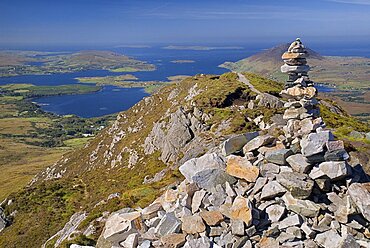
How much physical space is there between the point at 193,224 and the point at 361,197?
5.57m

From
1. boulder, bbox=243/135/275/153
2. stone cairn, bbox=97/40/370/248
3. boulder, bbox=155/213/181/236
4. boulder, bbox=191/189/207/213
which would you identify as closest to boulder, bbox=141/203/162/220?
stone cairn, bbox=97/40/370/248

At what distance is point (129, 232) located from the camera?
14070 millimetres

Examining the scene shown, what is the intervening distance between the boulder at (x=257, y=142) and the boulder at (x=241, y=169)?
0.84m

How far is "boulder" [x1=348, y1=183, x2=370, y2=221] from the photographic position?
498 inches

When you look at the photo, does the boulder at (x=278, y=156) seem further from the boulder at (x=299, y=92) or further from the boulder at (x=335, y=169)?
the boulder at (x=299, y=92)

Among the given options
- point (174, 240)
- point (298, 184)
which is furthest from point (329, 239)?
point (174, 240)

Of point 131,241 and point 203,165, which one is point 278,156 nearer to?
point 203,165

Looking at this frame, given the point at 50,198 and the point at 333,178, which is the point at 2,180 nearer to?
the point at 50,198

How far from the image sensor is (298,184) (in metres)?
13.2

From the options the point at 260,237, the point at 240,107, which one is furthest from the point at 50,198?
the point at 260,237

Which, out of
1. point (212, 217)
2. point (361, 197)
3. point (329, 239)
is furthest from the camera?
point (212, 217)

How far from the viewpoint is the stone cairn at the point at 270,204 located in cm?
1270

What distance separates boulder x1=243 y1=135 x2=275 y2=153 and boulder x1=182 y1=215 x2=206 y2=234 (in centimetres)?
372

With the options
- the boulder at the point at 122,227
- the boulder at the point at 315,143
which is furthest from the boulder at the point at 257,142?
the boulder at the point at 122,227
